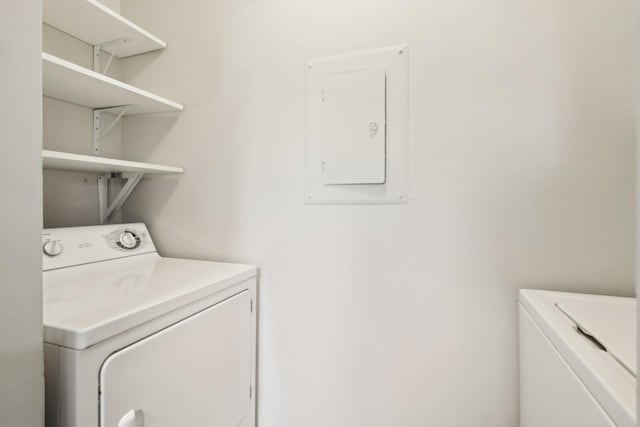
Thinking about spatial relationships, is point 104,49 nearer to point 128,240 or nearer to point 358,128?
point 128,240

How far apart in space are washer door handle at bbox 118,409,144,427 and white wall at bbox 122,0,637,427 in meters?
0.68

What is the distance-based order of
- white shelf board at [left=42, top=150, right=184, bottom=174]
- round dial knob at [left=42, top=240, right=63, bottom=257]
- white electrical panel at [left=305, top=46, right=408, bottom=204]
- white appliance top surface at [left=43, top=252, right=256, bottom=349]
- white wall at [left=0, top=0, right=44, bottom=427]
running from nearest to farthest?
white wall at [left=0, top=0, right=44, bottom=427] < white appliance top surface at [left=43, top=252, right=256, bottom=349] < white shelf board at [left=42, top=150, right=184, bottom=174] < round dial knob at [left=42, top=240, right=63, bottom=257] < white electrical panel at [left=305, top=46, right=408, bottom=204]

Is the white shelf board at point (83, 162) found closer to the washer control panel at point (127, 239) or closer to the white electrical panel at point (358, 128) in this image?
the washer control panel at point (127, 239)

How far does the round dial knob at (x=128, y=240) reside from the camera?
145cm

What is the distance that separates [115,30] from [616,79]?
214 centimetres

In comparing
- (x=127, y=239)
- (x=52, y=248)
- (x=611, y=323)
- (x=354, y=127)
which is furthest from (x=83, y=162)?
(x=611, y=323)

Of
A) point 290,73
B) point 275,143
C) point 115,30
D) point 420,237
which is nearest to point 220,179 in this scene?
point 275,143

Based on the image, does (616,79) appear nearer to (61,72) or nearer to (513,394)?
(513,394)

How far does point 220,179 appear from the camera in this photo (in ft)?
5.01

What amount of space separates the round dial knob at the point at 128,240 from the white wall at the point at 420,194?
6.9 inches

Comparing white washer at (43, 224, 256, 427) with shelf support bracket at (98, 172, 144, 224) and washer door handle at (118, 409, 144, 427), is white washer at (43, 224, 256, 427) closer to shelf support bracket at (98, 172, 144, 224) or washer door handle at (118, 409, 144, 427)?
washer door handle at (118, 409, 144, 427)

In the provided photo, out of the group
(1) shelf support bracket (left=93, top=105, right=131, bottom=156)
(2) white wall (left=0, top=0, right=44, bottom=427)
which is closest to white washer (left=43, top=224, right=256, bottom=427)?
(2) white wall (left=0, top=0, right=44, bottom=427)

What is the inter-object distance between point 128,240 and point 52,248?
0.35 meters

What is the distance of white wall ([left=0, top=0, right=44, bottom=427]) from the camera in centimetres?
50
